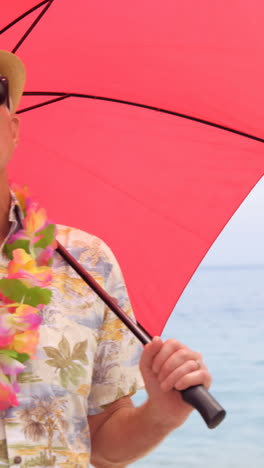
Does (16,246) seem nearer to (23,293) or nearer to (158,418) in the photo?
(23,293)

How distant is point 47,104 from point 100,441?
0.87m

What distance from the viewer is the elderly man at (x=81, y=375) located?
1.66 meters

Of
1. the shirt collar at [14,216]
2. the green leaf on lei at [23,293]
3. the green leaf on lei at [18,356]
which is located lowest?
the green leaf on lei at [18,356]

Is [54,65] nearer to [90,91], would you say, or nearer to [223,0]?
[90,91]

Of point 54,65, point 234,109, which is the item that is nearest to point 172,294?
point 234,109

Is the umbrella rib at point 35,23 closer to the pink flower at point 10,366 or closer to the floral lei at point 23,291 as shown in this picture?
the floral lei at point 23,291

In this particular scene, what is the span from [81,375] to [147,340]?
19cm

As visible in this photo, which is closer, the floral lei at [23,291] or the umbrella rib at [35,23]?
the floral lei at [23,291]

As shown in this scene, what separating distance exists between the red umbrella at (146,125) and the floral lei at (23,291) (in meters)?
0.37

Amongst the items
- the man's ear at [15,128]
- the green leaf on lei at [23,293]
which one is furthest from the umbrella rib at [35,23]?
the green leaf on lei at [23,293]

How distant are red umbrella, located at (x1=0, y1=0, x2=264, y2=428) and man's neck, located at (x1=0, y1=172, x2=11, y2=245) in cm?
37

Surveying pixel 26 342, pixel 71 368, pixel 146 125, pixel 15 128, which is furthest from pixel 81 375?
pixel 146 125

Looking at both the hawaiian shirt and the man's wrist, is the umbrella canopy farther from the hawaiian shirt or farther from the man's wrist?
the man's wrist

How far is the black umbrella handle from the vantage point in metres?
1.40
